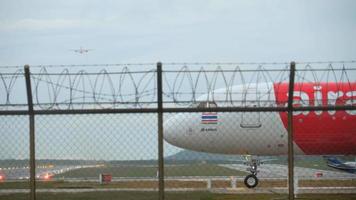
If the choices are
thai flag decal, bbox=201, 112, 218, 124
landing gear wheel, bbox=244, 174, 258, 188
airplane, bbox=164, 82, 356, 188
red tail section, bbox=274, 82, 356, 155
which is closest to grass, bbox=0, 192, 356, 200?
landing gear wheel, bbox=244, 174, 258, 188

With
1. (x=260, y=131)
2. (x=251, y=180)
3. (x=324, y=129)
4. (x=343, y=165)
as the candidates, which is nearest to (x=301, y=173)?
(x=343, y=165)

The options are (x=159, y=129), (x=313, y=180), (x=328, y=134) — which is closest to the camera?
(x=159, y=129)

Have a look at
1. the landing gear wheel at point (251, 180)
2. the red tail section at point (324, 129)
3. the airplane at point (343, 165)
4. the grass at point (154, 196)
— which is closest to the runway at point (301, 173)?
the airplane at point (343, 165)

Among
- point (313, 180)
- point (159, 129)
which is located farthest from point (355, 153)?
point (159, 129)

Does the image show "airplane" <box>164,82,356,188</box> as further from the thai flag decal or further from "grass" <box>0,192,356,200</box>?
"grass" <box>0,192,356,200</box>

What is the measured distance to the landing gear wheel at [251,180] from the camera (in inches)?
955

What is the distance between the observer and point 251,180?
80.0ft

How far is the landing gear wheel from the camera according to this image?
24.2 m

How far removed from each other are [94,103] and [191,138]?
15056mm

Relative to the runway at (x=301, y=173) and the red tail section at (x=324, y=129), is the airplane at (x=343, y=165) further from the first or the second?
the red tail section at (x=324, y=129)

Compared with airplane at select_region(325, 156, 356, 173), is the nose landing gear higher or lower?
higher

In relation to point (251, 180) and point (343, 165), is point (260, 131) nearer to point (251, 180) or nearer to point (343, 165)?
point (251, 180)

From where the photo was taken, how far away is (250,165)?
24.4 meters

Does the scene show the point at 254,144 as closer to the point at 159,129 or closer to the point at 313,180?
the point at 313,180
